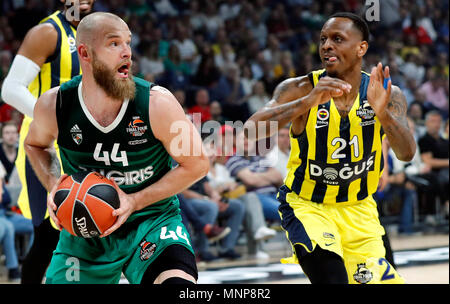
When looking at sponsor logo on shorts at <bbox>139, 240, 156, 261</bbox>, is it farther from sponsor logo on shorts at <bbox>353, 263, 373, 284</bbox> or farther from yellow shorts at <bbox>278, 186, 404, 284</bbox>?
sponsor logo on shorts at <bbox>353, 263, 373, 284</bbox>

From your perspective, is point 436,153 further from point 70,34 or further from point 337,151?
point 70,34

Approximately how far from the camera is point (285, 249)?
28.1ft

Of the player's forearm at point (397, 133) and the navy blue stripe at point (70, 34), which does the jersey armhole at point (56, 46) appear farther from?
the player's forearm at point (397, 133)

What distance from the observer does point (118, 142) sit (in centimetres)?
332

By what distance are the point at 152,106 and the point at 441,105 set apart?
11124 millimetres

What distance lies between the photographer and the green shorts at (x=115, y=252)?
326cm

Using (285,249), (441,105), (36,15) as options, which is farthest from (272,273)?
(441,105)

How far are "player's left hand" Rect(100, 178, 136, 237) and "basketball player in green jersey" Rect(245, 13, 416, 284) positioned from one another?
1.04 metres

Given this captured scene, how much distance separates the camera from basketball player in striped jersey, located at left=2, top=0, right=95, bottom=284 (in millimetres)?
4348

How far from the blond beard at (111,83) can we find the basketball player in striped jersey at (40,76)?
1187 mm

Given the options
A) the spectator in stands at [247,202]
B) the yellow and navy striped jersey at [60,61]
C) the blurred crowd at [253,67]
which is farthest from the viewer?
the blurred crowd at [253,67]

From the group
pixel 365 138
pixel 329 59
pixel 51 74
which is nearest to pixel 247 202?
pixel 51 74

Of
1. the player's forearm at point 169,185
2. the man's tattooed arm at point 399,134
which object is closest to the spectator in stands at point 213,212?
the man's tattooed arm at point 399,134

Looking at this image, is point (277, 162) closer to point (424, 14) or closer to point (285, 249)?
point (285, 249)
